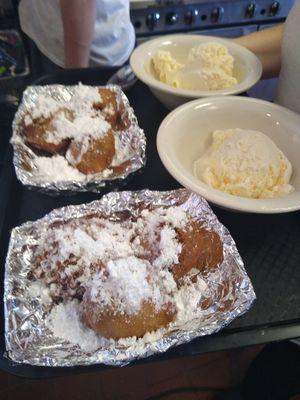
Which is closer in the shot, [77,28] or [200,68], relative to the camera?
[200,68]

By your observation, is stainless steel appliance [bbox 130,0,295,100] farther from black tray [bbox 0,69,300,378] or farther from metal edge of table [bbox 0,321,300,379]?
metal edge of table [bbox 0,321,300,379]

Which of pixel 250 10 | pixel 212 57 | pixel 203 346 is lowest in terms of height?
pixel 203 346

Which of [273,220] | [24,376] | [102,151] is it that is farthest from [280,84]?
[24,376]

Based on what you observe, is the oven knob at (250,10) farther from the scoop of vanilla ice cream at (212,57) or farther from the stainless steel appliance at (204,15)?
the scoop of vanilla ice cream at (212,57)

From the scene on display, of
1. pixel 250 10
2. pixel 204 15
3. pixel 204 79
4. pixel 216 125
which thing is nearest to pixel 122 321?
pixel 216 125

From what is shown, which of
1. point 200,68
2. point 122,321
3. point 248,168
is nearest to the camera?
point 122,321

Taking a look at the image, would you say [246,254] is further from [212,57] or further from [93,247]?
[212,57]

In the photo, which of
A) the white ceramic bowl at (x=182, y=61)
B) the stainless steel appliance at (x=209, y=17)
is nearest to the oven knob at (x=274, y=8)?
the stainless steel appliance at (x=209, y=17)
